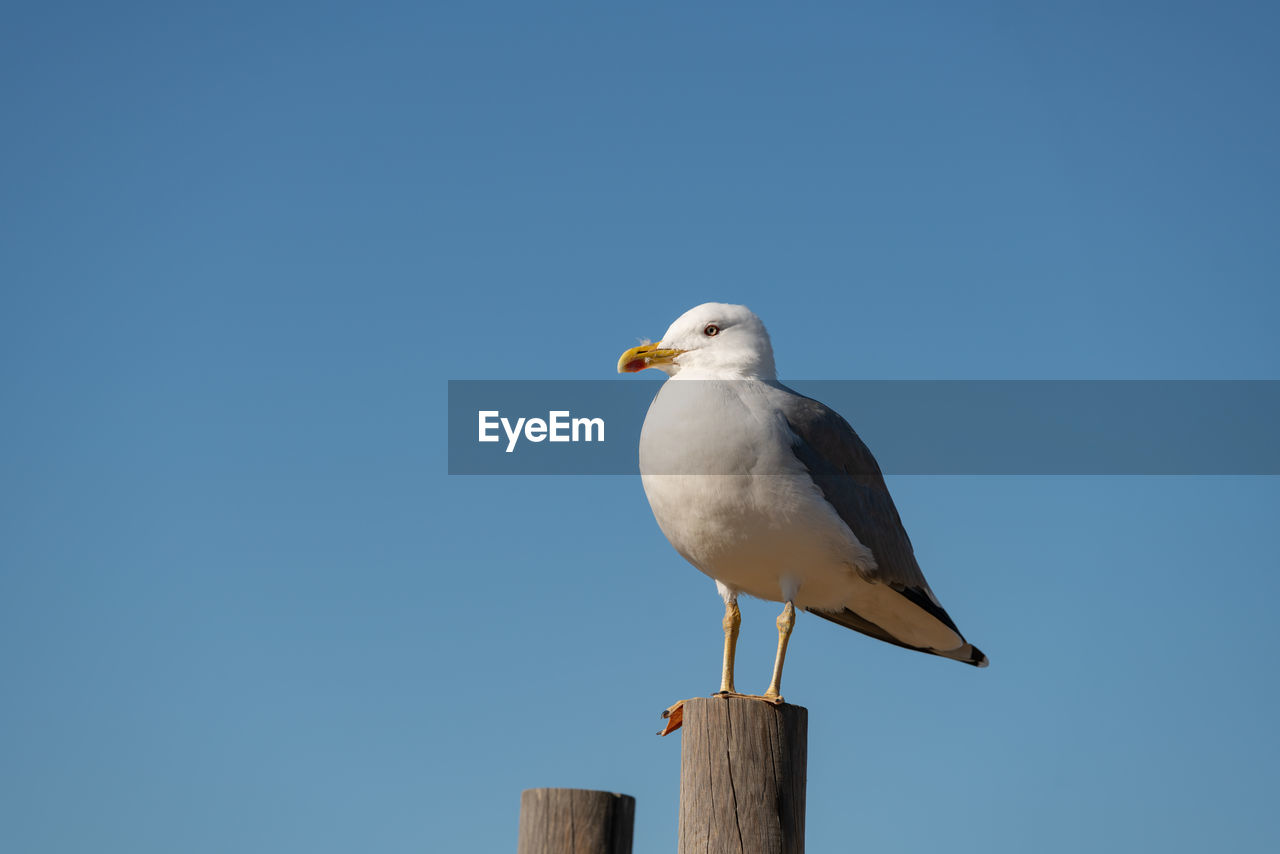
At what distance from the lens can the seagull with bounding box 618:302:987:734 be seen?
7656mm

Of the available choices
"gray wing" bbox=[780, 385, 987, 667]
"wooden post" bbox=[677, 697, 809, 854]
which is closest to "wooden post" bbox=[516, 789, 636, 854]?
"wooden post" bbox=[677, 697, 809, 854]

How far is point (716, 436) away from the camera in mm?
7648

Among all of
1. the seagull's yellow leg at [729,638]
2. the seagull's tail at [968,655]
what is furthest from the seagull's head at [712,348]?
the seagull's tail at [968,655]

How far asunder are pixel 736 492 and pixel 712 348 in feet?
4.59

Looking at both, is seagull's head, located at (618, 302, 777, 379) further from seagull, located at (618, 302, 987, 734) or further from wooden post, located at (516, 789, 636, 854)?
wooden post, located at (516, 789, 636, 854)

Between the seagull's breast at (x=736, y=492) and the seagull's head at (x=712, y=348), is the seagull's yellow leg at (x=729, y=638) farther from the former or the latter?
the seagull's head at (x=712, y=348)

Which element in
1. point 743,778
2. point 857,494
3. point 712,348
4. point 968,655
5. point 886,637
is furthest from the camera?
point 968,655

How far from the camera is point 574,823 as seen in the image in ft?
19.8

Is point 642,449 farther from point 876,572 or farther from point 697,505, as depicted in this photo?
point 876,572

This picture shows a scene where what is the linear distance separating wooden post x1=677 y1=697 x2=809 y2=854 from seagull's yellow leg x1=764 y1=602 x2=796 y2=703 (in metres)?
0.43

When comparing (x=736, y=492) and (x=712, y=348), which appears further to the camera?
(x=712, y=348)

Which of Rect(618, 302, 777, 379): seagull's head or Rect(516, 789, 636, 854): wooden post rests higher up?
Rect(618, 302, 777, 379): seagull's head

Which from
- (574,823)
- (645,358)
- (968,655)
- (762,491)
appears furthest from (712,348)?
(574,823)

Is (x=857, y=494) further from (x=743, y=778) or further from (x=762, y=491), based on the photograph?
(x=743, y=778)
